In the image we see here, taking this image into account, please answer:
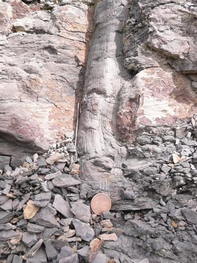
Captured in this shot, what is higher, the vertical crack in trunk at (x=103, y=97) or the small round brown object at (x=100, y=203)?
the vertical crack in trunk at (x=103, y=97)

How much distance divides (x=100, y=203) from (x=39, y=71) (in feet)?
6.65

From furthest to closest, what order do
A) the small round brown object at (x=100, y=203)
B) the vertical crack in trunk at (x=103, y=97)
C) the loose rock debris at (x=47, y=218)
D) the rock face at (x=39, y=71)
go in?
the rock face at (x=39, y=71) < the vertical crack in trunk at (x=103, y=97) < the small round brown object at (x=100, y=203) < the loose rock debris at (x=47, y=218)

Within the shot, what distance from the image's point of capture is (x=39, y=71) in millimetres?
3953

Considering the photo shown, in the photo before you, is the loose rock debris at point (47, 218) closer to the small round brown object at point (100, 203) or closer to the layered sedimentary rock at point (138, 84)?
the small round brown object at point (100, 203)

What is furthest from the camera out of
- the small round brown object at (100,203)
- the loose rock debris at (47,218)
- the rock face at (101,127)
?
the small round brown object at (100,203)

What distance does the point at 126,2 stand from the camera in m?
4.19

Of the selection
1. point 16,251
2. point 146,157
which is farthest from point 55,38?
point 16,251

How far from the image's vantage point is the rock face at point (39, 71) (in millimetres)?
3508

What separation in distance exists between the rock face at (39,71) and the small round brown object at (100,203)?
98cm

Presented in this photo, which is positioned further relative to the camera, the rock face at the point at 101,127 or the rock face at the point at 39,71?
the rock face at the point at 39,71

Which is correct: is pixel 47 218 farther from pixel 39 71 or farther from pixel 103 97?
pixel 39 71

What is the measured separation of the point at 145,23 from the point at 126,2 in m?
0.74

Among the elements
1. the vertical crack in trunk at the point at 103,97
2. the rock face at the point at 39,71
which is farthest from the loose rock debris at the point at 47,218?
the rock face at the point at 39,71

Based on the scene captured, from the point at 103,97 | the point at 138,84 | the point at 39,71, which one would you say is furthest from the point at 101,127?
the point at 39,71
